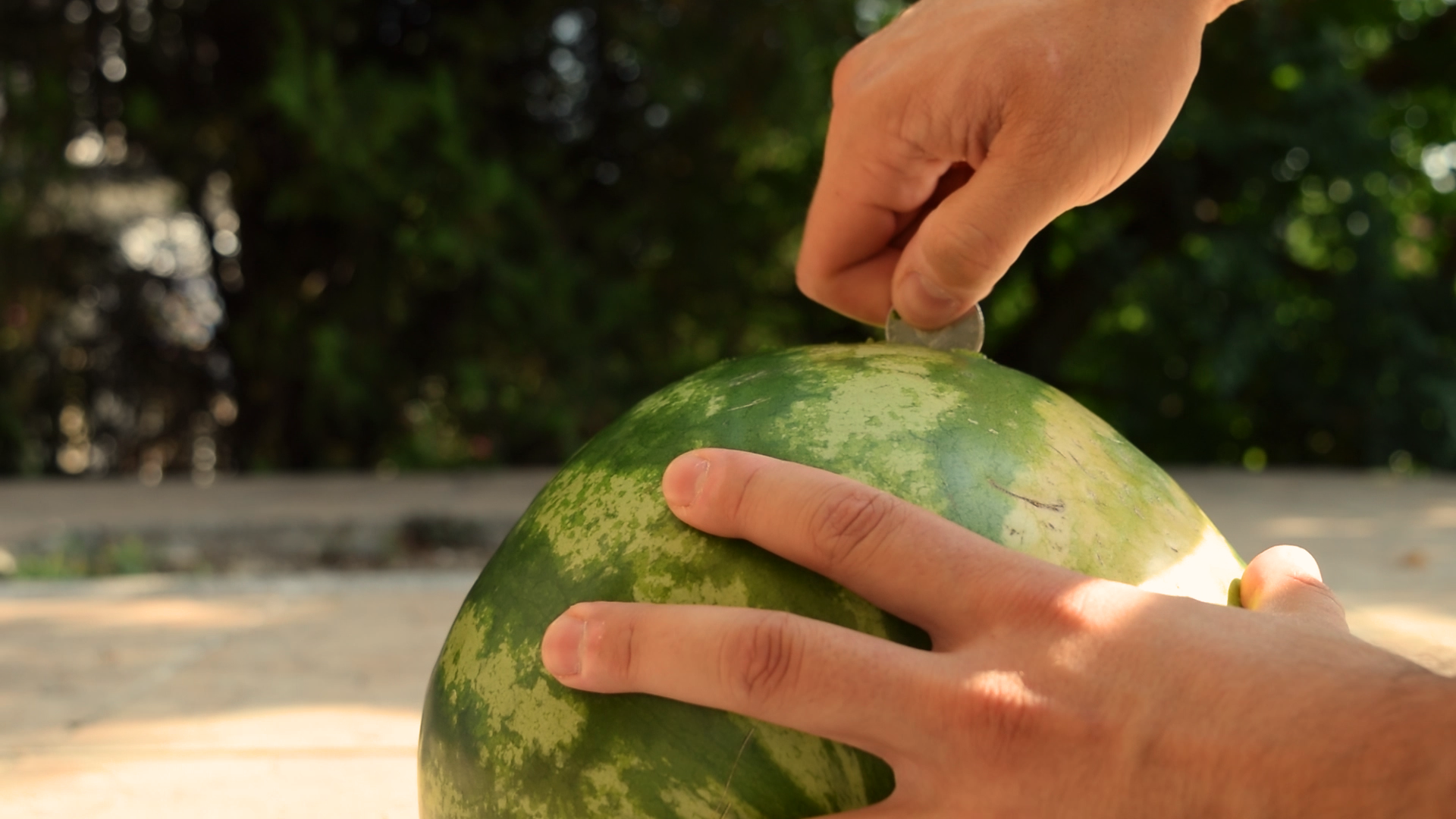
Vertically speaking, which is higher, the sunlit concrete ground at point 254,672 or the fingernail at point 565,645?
the fingernail at point 565,645

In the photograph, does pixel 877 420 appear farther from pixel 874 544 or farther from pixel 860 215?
pixel 860 215

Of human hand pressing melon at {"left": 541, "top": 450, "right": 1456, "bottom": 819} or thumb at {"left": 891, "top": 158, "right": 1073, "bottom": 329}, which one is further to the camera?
thumb at {"left": 891, "top": 158, "right": 1073, "bottom": 329}

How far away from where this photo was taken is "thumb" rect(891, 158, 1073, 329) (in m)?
1.06

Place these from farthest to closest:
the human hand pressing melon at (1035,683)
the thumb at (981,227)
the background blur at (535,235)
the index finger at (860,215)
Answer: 1. the background blur at (535,235)
2. the index finger at (860,215)
3. the thumb at (981,227)
4. the human hand pressing melon at (1035,683)

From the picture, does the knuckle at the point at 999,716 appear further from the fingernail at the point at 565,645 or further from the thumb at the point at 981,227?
the thumb at the point at 981,227

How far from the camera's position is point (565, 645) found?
79 centimetres

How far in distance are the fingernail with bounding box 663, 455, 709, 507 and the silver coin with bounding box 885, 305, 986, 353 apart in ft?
1.23

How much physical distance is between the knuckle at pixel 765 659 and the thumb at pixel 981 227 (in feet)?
1.56

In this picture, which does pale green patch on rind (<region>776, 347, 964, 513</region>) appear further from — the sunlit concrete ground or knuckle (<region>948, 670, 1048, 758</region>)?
the sunlit concrete ground

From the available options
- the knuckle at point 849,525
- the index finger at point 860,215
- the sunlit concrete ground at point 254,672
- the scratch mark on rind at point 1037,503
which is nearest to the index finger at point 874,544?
the knuckle at point 849,525

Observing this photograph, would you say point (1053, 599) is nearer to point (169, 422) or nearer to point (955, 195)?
point (955, 195)

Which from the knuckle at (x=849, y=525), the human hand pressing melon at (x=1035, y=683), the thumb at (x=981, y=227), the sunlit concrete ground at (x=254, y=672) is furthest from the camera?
the sunlit concrete ground at (x=254, y=672)

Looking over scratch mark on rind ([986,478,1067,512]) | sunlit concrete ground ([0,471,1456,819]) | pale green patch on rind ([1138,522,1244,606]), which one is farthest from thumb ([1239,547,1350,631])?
sunlit concrete ground ([0,471,1456,819])

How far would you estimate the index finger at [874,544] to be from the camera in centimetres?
73
